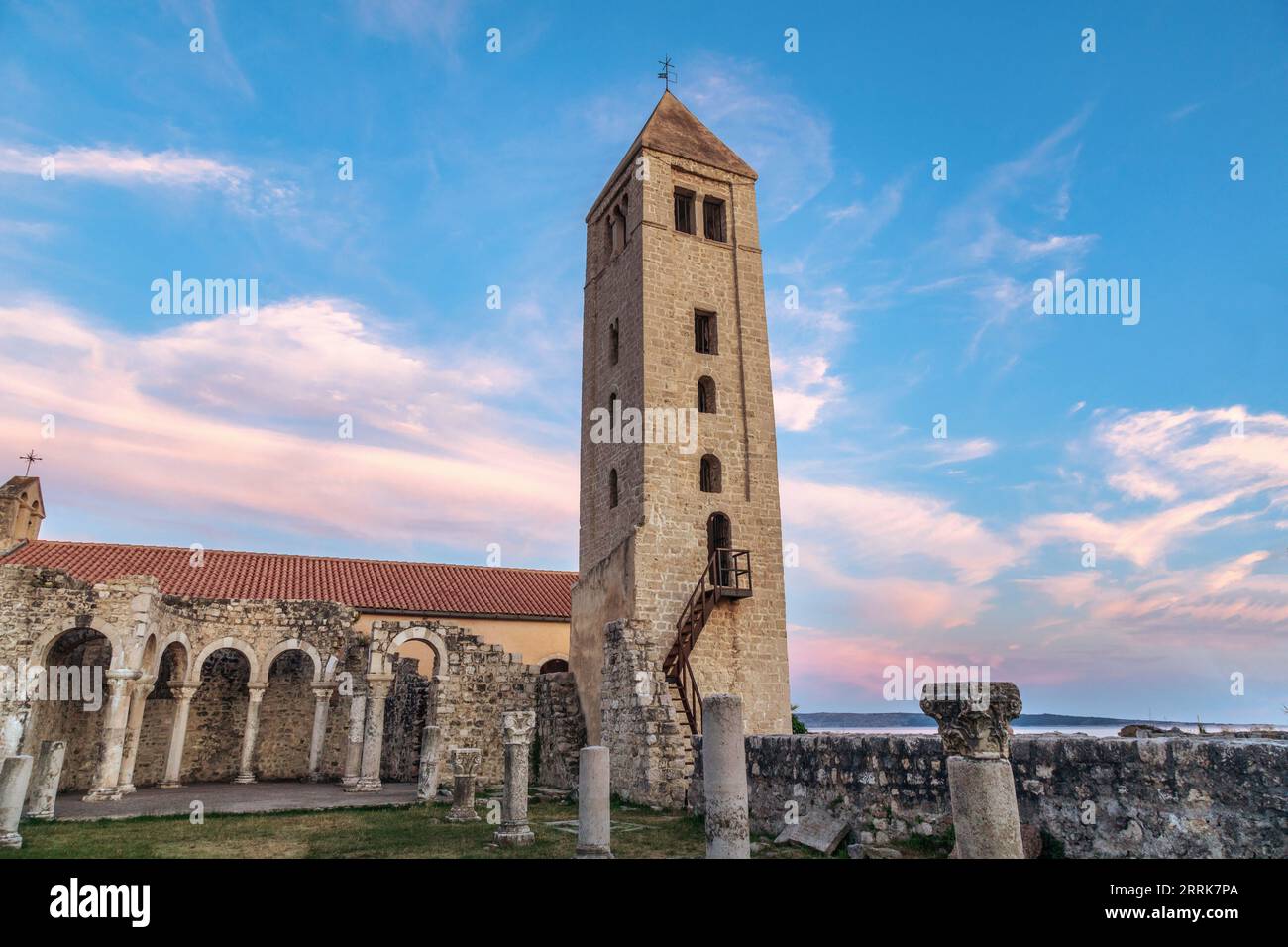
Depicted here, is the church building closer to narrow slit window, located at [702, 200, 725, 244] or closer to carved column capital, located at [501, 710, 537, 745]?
narrow slit window, located at [702, 200, 725, 244]

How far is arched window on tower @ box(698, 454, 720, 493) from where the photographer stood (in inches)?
821

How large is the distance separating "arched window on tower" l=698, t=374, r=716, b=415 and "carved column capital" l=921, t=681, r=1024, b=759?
1572 centimetres

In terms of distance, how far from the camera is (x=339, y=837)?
437 inches

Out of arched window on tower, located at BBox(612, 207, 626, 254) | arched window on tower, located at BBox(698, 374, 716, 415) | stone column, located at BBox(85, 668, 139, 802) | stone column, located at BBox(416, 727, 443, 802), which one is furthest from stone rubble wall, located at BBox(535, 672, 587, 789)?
arched window on tower, located at BBox(612, 207, 626, 254)

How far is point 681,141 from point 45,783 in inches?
904

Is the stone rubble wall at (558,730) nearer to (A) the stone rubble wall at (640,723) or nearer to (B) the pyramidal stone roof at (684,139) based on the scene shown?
(A) the stone rubble wall at (640,723)

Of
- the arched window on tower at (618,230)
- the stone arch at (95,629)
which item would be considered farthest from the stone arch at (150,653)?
the arched window on tower at (618,230)

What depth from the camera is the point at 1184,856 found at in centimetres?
640

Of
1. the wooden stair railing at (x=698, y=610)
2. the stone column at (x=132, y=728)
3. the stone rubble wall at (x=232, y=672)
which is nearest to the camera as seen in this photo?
the stone rubble wall at (x=232, y=672)

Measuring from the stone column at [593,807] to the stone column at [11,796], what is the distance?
25.6 ft

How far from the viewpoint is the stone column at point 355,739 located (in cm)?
1805
